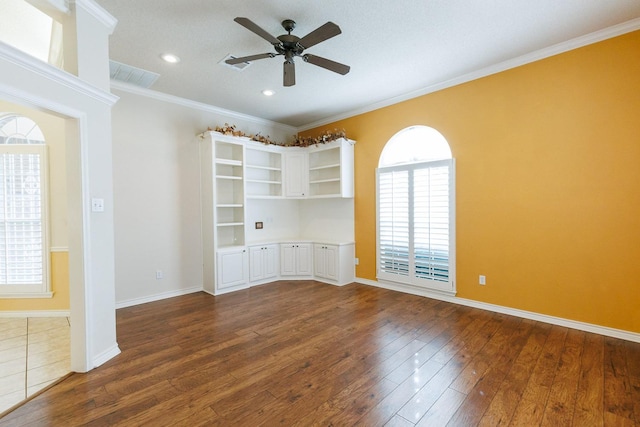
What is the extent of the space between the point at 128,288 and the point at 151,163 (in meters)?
1.84

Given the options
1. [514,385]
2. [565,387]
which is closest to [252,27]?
[514,385]

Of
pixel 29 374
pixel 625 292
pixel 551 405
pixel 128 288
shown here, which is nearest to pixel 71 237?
pixel 29 374

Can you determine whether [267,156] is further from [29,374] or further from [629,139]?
[629,139]

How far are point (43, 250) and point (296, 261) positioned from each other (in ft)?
11.8

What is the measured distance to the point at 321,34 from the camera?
95.4 inches

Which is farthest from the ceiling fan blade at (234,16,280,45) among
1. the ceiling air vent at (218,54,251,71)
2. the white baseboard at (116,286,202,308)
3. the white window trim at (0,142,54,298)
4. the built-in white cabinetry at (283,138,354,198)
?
the white baseboard at (116,286,202,308)

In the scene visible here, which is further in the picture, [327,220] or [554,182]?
[327,220]

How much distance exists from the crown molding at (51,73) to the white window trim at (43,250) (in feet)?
6.09

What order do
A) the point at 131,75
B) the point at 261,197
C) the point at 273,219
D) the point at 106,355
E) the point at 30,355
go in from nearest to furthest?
the point at 106,355 → the point at 30,355 → the point at 131,75 → the point at 261,197 → the point at 273,219

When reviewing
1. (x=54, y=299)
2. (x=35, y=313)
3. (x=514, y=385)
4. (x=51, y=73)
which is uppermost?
(x=51, y=73)

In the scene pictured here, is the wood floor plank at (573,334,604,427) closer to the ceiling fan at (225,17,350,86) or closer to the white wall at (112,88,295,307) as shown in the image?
the ceiling fan at (225,17,350,86)

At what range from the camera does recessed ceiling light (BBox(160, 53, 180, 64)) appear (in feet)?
10.6

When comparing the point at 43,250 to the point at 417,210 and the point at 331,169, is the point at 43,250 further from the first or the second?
the point at 417,210

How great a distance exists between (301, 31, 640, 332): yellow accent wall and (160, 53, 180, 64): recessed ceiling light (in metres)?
3.44
